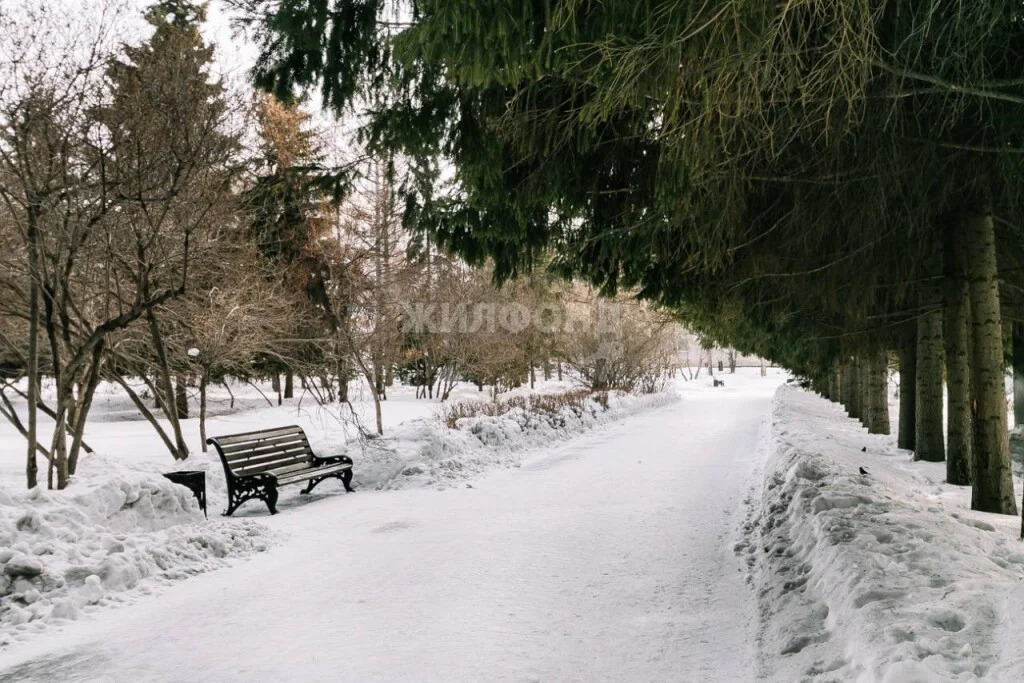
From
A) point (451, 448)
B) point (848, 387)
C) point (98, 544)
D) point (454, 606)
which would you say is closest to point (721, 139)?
point (454, 606)

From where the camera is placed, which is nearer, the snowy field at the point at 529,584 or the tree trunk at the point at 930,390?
the snowy field at the point at 529,584

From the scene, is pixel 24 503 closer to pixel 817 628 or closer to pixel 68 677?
pixel 68 677

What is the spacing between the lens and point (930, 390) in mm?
10656

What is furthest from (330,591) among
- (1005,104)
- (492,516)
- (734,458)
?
(734,458)

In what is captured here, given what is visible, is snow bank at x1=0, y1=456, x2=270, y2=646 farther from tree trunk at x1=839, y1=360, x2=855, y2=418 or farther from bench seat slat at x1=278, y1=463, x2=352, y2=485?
tree trunk at x1=839, y1=360, x2=855, y2=418

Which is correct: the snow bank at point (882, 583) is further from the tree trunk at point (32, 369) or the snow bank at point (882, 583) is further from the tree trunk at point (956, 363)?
the tree trunk at point (32, 369)

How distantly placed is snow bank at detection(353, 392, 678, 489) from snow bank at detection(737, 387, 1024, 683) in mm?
5046

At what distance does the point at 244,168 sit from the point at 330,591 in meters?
7.73

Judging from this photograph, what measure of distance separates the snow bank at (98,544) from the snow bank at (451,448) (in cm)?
341

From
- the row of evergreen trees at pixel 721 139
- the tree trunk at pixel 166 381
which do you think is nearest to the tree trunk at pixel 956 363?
the row of evergreen trees at pixel 721 139

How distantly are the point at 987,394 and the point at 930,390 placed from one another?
4.37 m

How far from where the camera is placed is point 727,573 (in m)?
5.84

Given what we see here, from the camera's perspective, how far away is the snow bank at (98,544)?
5.12 metres

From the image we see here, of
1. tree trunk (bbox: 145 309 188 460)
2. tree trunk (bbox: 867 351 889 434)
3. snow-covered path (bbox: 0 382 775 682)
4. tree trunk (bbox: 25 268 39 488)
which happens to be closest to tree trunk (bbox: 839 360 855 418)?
tree trunk (bbox: 867 351 889 434)
